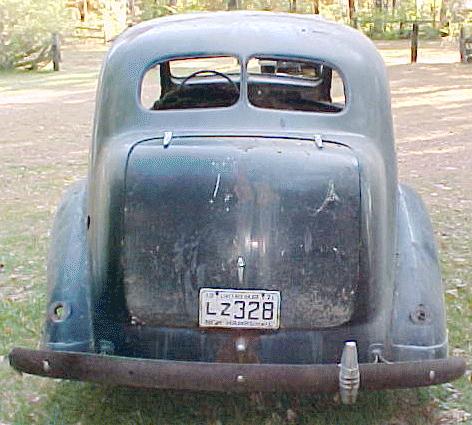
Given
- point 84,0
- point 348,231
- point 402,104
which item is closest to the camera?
point 348,231

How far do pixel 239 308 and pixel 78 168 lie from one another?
25.1 ft

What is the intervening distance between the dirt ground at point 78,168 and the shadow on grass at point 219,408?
150 millimetres

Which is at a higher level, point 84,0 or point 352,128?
point 352,128

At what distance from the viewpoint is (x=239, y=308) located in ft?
12.1

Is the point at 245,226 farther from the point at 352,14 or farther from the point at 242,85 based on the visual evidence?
the point at 352,14

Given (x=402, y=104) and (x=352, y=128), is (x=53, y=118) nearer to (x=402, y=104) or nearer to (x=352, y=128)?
(x=402, y=104)

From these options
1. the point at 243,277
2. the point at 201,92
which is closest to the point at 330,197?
the point at 243,277

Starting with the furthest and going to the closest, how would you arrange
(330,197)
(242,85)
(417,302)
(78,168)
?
(78,168), (242,85), (417,302), (330,197)

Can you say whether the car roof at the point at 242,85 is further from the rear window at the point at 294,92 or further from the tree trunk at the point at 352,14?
the tree trunk at the point at 352,14

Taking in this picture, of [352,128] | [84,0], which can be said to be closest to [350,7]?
[84,0]

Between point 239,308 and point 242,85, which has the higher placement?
point 242,85

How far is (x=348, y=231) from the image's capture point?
12.0 ft

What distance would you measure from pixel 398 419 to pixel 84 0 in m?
44.3

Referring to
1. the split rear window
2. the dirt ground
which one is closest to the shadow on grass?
the dirt ground
